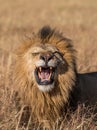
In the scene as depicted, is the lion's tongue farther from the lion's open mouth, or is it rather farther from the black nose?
the black nose

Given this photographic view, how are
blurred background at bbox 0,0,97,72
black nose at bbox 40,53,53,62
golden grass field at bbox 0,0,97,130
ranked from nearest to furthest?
1. black nose at bbox 40,53,53,62
2. golden grass field at bbox 0,0,97,130
3. blurred background at bbox 0,0,97,72

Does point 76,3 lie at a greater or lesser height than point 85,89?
greater

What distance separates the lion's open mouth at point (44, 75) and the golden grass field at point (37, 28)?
0.40 m

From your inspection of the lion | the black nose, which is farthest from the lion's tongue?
the black nose

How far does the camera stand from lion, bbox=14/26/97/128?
5234 mm

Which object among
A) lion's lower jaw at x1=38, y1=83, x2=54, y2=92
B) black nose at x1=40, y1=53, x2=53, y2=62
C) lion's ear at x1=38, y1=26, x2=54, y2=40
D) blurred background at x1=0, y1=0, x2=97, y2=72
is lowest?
lion's lower jaw at x1=38, y1=83, x2=54, y2=92

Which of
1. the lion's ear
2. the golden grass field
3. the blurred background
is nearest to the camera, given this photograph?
the golden grass field

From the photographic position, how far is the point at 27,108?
5473 mm

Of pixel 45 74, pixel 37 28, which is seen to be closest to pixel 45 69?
pixel 45 74

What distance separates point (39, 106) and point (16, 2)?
2035cm

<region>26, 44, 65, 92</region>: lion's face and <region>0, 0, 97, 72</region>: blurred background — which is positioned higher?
<region>0, 0, 97, 72</region>: blurred background

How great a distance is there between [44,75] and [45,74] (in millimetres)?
14

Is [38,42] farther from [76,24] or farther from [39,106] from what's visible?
[76,24]

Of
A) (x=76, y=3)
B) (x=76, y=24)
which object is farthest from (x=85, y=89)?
(x=76, y=3)
